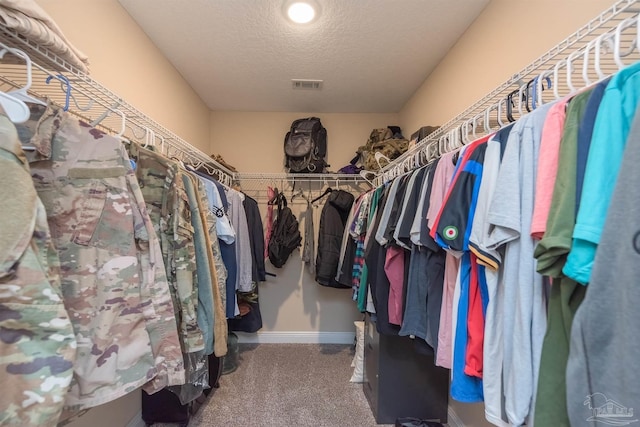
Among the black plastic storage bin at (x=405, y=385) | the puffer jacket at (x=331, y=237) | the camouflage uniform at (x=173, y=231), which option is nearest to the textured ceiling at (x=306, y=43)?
the puffer jacket at (x=331, y=237)

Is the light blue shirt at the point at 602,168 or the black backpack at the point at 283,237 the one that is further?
the black backpack at the point at 283,237

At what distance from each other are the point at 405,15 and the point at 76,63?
5.26 ft

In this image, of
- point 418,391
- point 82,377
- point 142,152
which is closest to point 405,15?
point 142,152

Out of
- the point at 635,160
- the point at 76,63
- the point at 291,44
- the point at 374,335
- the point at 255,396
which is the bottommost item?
the point at 255,396

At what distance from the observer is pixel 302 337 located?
3061 mm

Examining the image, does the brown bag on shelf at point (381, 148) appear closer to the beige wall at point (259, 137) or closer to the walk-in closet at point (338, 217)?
the walk-in closet at point (338, 217)

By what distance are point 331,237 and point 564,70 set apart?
191 centimetres

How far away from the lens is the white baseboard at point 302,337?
3.04 metres

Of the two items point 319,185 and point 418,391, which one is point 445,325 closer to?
point 418,391

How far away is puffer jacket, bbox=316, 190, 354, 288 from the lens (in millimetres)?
2621

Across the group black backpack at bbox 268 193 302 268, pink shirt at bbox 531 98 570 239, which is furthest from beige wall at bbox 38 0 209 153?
pink shirt at bbox 531 98 570 239

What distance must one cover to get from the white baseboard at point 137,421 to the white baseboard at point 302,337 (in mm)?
1274

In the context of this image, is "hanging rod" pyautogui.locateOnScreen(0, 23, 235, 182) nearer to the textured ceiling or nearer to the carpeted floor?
the textured ceiling

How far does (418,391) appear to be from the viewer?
1.83 m
